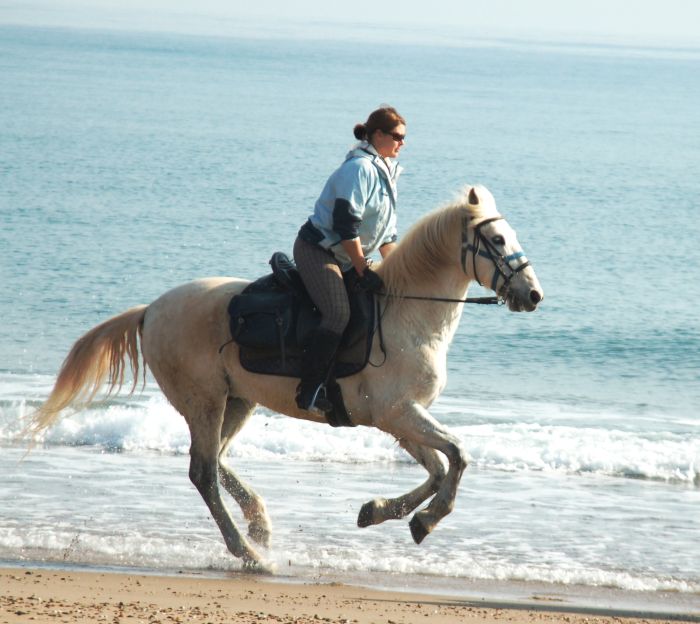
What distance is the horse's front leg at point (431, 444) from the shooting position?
7129 mm

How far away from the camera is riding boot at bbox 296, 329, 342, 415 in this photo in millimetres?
7383

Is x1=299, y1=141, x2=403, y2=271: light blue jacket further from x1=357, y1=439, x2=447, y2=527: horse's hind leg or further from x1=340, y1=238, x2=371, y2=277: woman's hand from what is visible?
x1=357, y1=439, x2=447, y2=527: horse's hind leg

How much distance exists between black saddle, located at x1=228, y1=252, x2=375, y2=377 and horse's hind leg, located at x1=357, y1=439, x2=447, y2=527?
617 mm

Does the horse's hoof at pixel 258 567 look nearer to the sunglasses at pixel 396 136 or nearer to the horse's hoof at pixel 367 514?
the horse's hoof at pixel 367 514

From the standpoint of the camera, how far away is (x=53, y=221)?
31531mm

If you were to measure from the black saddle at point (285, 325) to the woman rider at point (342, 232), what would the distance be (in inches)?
3.8

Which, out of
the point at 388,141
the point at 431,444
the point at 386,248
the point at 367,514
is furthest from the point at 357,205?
the point at 367,514

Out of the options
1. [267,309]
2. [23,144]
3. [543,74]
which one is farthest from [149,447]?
[543,74]

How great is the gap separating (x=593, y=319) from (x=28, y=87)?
59.4 m

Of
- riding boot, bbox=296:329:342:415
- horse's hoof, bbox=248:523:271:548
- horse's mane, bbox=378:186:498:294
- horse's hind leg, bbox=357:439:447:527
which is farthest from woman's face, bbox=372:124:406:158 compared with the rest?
horse's hoof, bbox=248:523:271:548

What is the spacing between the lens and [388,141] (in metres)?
7.50

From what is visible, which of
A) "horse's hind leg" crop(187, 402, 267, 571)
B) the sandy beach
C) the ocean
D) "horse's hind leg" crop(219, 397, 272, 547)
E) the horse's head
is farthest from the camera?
the ocean

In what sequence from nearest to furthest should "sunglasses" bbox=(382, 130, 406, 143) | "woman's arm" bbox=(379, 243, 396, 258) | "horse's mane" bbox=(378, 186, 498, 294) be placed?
"horse's mane" bbox=(378, 186, 498, 294)
"sunglasses" bbox=(382, 130, 406, 143)
"woman's arm" bbox=(379, 243, 396, 258)

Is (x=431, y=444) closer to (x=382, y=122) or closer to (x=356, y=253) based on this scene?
(x=356, y=253)
